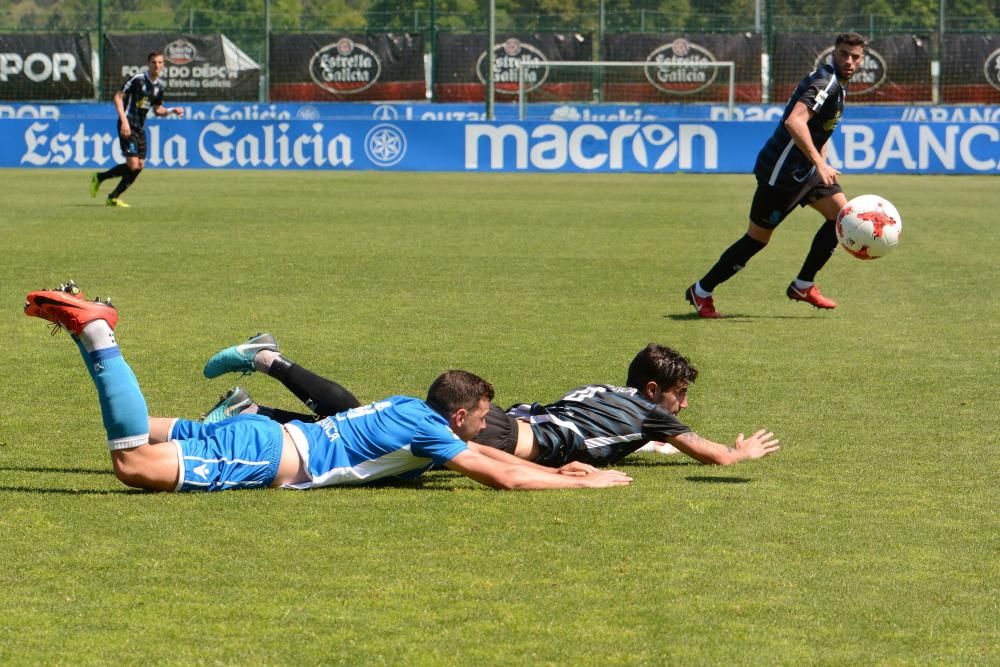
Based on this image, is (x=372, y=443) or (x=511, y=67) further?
(x=511, y=67)

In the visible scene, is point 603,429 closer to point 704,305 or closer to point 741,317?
point 704,305

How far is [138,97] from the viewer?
2309 centimetres

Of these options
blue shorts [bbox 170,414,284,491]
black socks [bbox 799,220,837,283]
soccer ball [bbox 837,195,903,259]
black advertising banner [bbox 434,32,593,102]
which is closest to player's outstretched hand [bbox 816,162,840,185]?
soccer ball [bbox 837,195,903,259]

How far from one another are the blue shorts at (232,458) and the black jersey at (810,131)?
6.23m

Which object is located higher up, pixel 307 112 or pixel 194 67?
pixel 194 67

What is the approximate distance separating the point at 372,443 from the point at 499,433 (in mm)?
694

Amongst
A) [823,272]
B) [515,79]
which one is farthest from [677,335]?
[515,79]

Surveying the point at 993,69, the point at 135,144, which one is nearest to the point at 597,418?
the point at 135,144

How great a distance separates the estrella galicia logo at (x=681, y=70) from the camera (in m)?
42.2

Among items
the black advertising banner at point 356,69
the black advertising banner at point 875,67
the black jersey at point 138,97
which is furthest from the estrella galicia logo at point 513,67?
the black jersey at point 138,97

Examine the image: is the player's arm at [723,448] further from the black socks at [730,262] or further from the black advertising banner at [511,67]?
the black advertising banner at [511,67]

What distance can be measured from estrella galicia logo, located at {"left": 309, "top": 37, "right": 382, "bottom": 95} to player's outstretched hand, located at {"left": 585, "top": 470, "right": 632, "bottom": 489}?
122 ft

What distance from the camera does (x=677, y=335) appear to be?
1084cm

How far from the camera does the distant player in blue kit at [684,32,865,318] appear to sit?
11.3 metres
